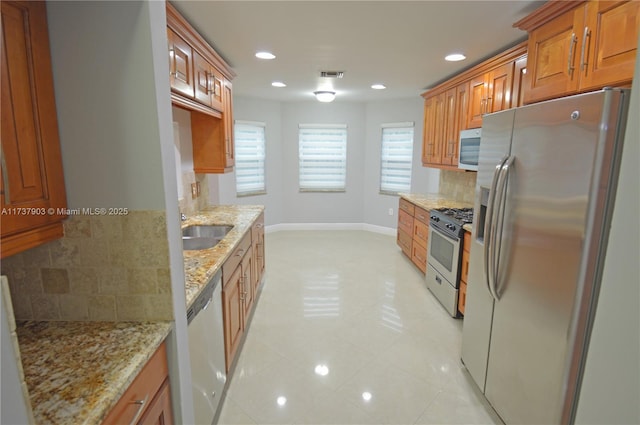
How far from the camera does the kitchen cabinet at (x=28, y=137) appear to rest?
2.77 feet

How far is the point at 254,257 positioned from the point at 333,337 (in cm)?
104

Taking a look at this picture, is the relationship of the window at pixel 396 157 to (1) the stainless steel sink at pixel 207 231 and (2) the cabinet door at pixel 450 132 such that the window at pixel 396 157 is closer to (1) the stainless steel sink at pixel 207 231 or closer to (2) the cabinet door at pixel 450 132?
(2) the cabinet door at pixel 450 132

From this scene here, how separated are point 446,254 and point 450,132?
1515mm

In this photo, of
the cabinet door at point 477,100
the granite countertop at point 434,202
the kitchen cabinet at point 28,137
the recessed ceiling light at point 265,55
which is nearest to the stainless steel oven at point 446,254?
the granite countertop at point 434,202

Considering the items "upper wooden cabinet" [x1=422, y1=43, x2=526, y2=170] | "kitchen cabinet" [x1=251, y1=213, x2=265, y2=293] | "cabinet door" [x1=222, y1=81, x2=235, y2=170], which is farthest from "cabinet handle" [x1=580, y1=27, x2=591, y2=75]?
"cabinet door" [x1=222, y1=81, x2=235, y2=170]

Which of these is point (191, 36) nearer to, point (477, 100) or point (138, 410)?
point (138, 410)

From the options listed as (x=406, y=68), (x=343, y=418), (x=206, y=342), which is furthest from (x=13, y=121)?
(x=406, y=68)

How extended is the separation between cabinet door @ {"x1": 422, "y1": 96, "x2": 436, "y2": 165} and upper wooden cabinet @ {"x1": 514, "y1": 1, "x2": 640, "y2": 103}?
2.08 meters

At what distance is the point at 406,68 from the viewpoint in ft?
11.2

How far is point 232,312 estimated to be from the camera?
7.18 ft

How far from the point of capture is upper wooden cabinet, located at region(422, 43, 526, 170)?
270 cm

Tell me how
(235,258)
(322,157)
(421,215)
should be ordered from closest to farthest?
(235,258) < (421,215) < (322,157)

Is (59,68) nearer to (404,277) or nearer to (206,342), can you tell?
(206,342)

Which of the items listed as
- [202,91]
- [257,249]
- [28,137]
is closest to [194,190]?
[257,249]
